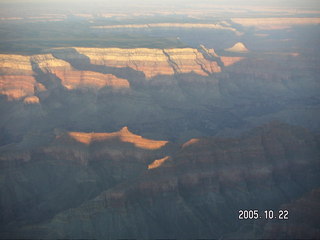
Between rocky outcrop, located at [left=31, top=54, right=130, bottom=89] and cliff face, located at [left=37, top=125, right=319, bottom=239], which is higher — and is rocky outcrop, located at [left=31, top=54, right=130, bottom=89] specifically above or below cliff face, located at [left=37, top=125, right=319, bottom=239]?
above

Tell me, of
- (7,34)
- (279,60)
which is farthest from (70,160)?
(7,34)

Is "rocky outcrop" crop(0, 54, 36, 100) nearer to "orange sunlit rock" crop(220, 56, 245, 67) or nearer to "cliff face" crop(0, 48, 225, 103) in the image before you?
"cliff face" crop(0, 48, 225, 103)

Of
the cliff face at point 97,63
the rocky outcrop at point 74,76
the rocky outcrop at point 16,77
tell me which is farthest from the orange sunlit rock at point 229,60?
the rocky outcrop at point 16,77

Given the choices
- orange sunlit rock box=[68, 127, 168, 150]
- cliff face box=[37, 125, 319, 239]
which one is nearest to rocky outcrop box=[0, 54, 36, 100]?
orange sunlit rock box=[68, 127, 168, 150]

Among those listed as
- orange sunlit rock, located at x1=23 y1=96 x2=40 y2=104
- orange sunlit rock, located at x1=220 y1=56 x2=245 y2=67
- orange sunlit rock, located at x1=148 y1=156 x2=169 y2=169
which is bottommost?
orange sunlit rock, located at x1=220 y1=56 x2=245 y2=67

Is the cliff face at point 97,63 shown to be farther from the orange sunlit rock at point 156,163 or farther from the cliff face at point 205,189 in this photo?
the orange sunlit rock at point 156,163

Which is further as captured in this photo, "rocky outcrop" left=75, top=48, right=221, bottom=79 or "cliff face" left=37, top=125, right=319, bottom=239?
"rocky outcrop" left=75, top=48, right=221, bottom=79

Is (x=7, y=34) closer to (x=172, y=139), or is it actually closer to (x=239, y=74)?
(x=239, y=74)
